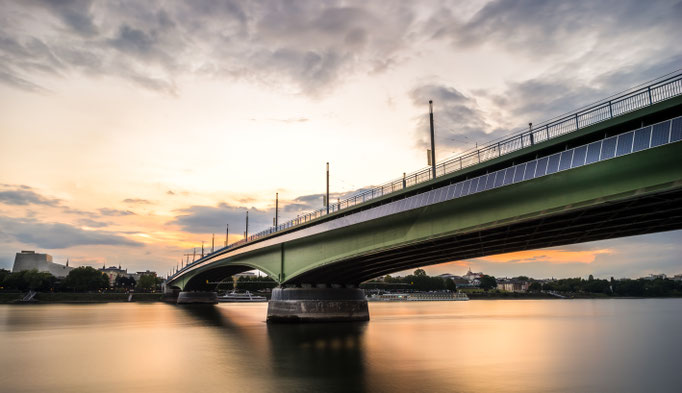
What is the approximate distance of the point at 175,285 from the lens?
142500 mm

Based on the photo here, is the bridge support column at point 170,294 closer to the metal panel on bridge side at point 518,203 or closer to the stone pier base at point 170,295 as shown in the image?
the stone pier base at point 170,295

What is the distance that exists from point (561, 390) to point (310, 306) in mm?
35311

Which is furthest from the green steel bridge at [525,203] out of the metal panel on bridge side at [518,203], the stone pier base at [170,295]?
the stone pier base at [170,295]

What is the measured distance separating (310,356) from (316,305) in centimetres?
2355

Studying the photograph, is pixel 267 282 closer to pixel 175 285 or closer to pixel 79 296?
pixel 175 285

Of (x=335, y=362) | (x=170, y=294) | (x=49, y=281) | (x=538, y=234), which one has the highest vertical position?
(x=538, y=234)

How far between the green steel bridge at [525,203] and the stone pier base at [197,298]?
83.4m

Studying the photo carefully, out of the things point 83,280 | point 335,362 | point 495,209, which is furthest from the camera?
point 83,280

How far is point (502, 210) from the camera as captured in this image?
97.3ft

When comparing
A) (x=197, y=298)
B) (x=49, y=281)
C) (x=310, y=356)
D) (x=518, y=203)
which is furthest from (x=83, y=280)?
(x=518, y=203)

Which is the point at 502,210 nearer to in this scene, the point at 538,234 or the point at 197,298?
the point at 538,234

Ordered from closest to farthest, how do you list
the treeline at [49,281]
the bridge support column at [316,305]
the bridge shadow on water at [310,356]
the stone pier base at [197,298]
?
the bridge shadow on water at [310,356], the bridge support column at [316,305], the stone pier base at [197,298], the treeline at [49,281]

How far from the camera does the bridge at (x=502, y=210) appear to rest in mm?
22734

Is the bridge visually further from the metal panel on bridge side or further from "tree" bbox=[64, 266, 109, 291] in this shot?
"tree" bbox=[64, 266, 109, 291]
